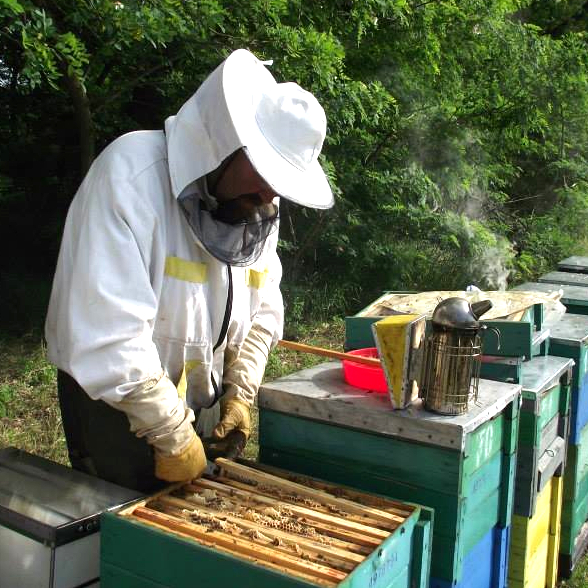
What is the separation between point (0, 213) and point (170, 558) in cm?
494

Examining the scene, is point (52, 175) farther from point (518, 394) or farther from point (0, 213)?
point (518, 394)

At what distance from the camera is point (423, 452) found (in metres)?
1.69

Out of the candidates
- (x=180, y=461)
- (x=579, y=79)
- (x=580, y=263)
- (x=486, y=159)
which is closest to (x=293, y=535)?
(x=180, y=461)

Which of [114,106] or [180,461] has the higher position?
[114,106]

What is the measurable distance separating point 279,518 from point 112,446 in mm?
539

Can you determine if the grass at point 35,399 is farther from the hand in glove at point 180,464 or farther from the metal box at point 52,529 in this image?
the hand in glove at point 180,464

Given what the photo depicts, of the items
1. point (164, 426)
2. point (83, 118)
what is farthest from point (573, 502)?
point (83, 118)

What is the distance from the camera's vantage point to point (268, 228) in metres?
1.93

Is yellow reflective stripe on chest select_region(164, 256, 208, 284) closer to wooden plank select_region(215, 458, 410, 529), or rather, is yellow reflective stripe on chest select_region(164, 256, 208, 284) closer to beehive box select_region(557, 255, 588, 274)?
wooden plank select_region(215, 458, 410, 529)

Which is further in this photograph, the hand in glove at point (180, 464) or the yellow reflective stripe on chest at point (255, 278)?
the yellow reflective stripe on chest at point (255, 278)

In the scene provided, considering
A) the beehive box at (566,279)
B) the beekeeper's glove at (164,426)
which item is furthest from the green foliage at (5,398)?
the beehive box at (566,279)

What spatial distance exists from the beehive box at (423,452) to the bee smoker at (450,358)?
0.04 meters

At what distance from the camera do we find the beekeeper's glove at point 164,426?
A: 1588 mm

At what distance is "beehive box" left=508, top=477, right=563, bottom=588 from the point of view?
2.27 m
